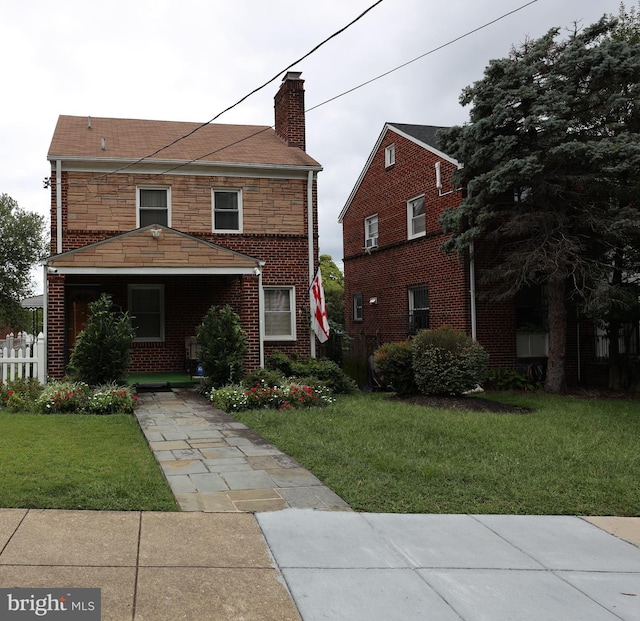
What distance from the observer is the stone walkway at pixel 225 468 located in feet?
17.5

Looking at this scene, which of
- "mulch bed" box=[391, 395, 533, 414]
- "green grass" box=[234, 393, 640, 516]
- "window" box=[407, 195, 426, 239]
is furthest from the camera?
"window" box=[407, 195, 426, 239]

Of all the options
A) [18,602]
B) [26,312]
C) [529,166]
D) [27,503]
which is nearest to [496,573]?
[18,602]

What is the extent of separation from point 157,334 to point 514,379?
9.00m

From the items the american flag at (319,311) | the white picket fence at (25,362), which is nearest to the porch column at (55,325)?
the white picket fence at (25,362)

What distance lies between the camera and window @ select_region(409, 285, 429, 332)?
16.9 metres

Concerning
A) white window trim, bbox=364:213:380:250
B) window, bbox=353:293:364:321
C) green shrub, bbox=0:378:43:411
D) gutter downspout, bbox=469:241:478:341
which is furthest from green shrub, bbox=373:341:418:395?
window, bbox=353:293:364:321

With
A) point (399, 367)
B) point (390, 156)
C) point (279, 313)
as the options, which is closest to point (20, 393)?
point (279, 313)

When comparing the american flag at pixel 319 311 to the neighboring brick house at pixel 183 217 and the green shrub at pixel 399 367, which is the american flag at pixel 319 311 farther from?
the green shrub at pixel 399 367

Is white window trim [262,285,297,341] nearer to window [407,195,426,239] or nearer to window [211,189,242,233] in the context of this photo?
window [211,189,242,233]

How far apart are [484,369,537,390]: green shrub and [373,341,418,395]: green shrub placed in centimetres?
280

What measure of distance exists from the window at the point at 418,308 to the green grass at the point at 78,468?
32.3ft

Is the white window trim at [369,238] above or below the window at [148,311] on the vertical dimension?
above

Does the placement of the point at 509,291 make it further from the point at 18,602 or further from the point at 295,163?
the point at 18,602

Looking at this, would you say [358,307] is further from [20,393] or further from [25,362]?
[20,393]
